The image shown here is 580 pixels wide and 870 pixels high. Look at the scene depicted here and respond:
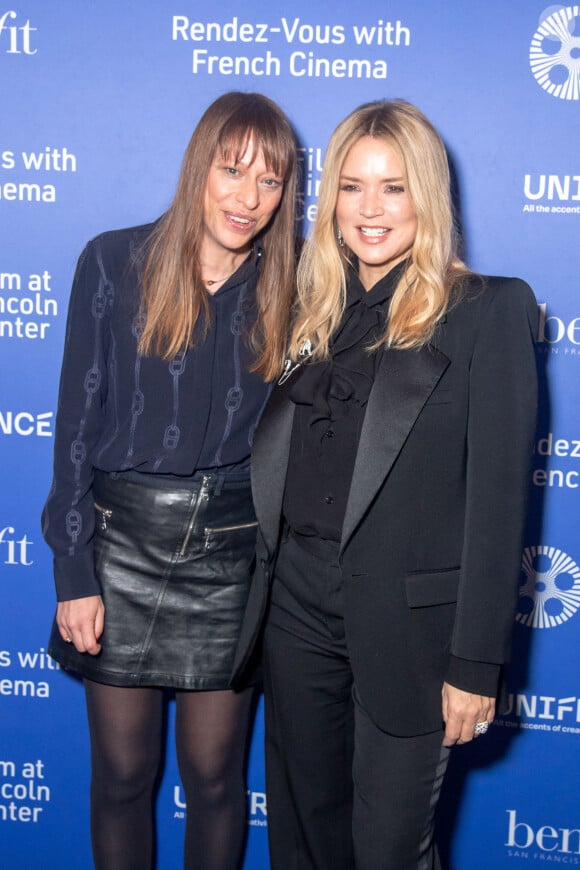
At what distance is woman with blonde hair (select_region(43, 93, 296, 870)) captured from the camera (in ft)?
6.54

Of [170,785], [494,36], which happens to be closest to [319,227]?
[494,36]

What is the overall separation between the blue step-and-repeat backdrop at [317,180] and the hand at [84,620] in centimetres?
64

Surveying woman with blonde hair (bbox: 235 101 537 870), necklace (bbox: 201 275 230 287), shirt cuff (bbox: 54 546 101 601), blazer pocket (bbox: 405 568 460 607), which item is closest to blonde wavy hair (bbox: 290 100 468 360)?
woman with blonde hair (bbox: 235 101 537 870)

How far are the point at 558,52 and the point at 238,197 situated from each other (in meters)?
0.99

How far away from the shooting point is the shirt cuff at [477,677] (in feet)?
5.57

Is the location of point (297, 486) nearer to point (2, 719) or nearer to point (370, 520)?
point (370, 520)

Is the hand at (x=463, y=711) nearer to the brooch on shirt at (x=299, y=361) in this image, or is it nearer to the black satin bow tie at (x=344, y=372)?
the black satin bow tie at (x=344, y=372)

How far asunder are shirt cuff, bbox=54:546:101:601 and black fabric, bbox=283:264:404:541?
49cm

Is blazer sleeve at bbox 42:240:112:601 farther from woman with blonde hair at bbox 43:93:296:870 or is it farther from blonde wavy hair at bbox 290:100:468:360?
blonde wavy hair at bbox 290:100:468:360

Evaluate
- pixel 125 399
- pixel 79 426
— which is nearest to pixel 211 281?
pixel 125 399

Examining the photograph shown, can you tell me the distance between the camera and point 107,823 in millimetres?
2131

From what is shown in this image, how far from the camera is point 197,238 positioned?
6.63 feet

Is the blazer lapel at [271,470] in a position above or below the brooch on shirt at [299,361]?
below

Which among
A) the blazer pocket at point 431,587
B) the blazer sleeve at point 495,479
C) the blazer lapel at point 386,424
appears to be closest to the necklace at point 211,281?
the blazer lapel at point 386,424
